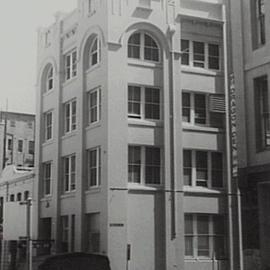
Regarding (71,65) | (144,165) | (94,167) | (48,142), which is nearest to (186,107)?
(144,165)

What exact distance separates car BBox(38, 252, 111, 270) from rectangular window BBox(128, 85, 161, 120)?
48.5 feet

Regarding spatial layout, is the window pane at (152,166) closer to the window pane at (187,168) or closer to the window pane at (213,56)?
the window pane at (187,168)

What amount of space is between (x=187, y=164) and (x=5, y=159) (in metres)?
45.1

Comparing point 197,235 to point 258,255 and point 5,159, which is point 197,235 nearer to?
point 258,255

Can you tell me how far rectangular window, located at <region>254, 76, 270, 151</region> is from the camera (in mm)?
34031

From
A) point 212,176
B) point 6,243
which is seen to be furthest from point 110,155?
point 6,243

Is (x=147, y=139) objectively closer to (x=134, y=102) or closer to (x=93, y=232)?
(x=134, y=102)

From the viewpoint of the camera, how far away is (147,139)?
33.5 meters

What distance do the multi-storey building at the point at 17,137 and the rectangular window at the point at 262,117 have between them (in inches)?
1851

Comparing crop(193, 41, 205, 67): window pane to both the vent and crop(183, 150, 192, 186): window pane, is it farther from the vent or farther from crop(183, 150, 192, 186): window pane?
crop(183, 150, 192, 186): window pane

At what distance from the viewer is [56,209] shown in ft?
122

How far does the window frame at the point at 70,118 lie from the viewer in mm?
37000

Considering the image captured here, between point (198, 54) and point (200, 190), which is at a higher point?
point (198, 54)

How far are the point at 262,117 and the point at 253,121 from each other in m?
0.53
